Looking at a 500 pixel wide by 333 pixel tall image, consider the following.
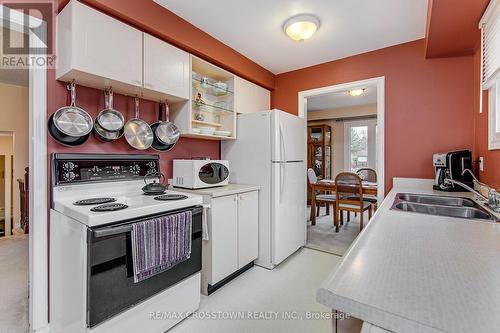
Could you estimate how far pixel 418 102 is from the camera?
2504 mm

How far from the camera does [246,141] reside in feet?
8.86

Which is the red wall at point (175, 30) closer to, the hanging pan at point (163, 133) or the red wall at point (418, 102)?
the hanging pan at point (163, 133)

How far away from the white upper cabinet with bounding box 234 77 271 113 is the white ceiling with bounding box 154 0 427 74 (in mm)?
360

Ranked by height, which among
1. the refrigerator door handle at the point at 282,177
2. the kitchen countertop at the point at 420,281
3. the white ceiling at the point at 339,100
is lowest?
the kitchen countertop at the point at 420,281

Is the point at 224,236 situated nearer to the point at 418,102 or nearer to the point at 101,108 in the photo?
the point at 101,108

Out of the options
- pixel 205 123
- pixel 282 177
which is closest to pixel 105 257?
pixel 205 123

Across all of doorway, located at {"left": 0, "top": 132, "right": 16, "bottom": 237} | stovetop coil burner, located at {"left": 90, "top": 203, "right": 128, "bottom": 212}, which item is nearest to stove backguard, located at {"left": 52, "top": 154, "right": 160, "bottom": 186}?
stovetop coil burner, located at {"left": 90, "top": 203, "right": 128, "bottom": 212}

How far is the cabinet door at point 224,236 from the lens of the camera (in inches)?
80.5

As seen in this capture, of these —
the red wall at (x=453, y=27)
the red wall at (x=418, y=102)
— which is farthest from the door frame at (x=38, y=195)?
the red wall at (x=418, y=102)

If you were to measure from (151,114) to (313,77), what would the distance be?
6.89 feet

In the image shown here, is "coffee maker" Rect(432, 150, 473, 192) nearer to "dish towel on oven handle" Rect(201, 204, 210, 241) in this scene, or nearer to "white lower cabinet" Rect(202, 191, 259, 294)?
"white lower cabinet" Rect(202, 191, 259, 294)

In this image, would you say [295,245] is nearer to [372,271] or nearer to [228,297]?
[228,297]

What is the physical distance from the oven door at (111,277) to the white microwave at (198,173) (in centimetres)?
73

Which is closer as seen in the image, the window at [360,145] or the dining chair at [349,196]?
the dining chair at [349,196]
